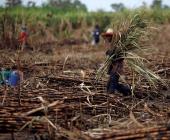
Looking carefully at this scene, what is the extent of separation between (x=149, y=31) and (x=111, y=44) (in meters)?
0.89

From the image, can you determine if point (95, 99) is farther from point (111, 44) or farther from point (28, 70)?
point (28, 70)

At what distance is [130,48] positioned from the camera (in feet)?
24.4

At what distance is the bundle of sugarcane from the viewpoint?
7.27 m

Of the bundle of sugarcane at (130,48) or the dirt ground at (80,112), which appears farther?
the bundle of sugarcane at (130,48)

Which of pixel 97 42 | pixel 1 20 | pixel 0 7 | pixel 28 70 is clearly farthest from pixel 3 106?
pixel 97 42

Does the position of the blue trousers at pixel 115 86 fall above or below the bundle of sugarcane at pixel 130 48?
below

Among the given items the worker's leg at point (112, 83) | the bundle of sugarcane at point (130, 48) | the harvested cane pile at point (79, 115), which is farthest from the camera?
the worker's leg at point (112, 83)

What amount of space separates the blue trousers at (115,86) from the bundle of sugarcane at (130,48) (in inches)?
8.9

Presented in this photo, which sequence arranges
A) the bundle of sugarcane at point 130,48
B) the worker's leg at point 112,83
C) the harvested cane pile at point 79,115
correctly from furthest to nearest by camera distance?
1. the worker's leg at point 112,83
2. the bundle of sugarcane at point 130,48
3. the harvested cane pile at point 79,115

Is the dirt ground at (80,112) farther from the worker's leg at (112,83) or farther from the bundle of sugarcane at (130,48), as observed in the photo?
the bundle of sugarcane at (130,48)

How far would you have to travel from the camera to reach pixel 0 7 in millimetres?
18656

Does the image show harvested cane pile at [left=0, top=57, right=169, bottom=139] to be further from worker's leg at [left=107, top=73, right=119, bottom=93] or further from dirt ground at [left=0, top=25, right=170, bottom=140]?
worker's leg at [left=107, top=73, right=119, bottom=93]

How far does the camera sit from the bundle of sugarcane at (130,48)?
727cm

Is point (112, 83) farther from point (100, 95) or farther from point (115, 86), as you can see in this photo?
point (100, 95)
